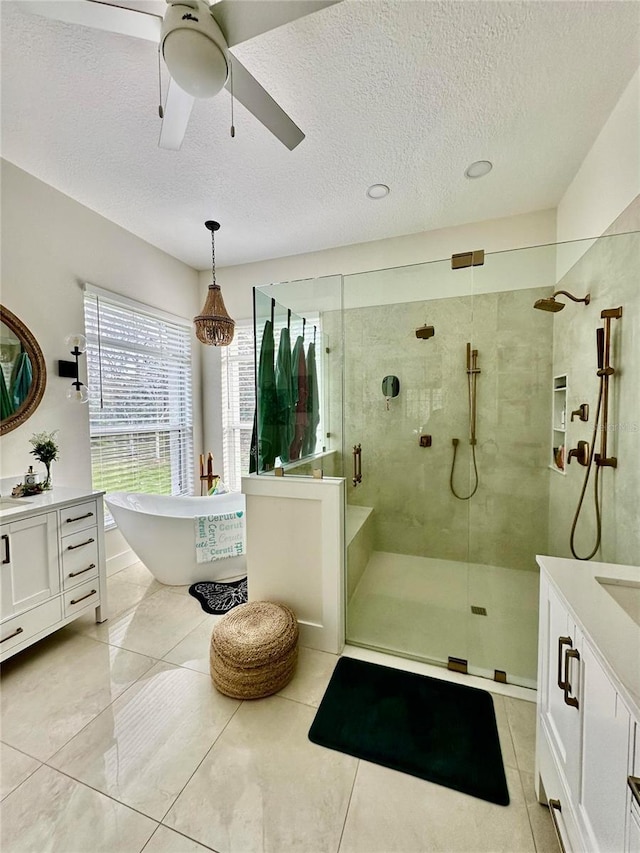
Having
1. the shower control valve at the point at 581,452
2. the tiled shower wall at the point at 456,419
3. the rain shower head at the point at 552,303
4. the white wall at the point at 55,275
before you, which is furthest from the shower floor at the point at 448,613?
the white wall at the point at 55,275

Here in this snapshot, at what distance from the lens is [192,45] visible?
3.34 ft

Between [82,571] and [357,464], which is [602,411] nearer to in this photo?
[357,464]

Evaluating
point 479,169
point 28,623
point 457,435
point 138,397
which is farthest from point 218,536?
point 479,169

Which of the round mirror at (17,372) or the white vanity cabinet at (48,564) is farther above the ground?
the round mirror at (17,372)

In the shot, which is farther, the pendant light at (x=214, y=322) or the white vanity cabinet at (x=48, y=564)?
the pendant light at (x=214, y=322)

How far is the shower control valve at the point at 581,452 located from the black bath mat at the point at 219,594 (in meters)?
2.40

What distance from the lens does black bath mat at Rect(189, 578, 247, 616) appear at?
2.33 m

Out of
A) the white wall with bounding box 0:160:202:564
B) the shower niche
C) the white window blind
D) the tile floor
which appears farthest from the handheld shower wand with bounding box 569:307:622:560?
the white wall with bounding box 0:160:202:564

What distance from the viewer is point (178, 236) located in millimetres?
3012

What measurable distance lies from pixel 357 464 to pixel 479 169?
6.96ft

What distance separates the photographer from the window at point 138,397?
9.05ft

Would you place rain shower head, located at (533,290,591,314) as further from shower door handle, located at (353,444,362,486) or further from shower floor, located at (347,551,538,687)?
shower floor, located at (347,551,538,687)

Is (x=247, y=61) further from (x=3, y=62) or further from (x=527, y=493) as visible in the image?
(x=527, y=493)

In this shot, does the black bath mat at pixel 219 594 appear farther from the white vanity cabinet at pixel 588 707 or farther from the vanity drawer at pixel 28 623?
the white vanity cabinet at pixel 588 707
